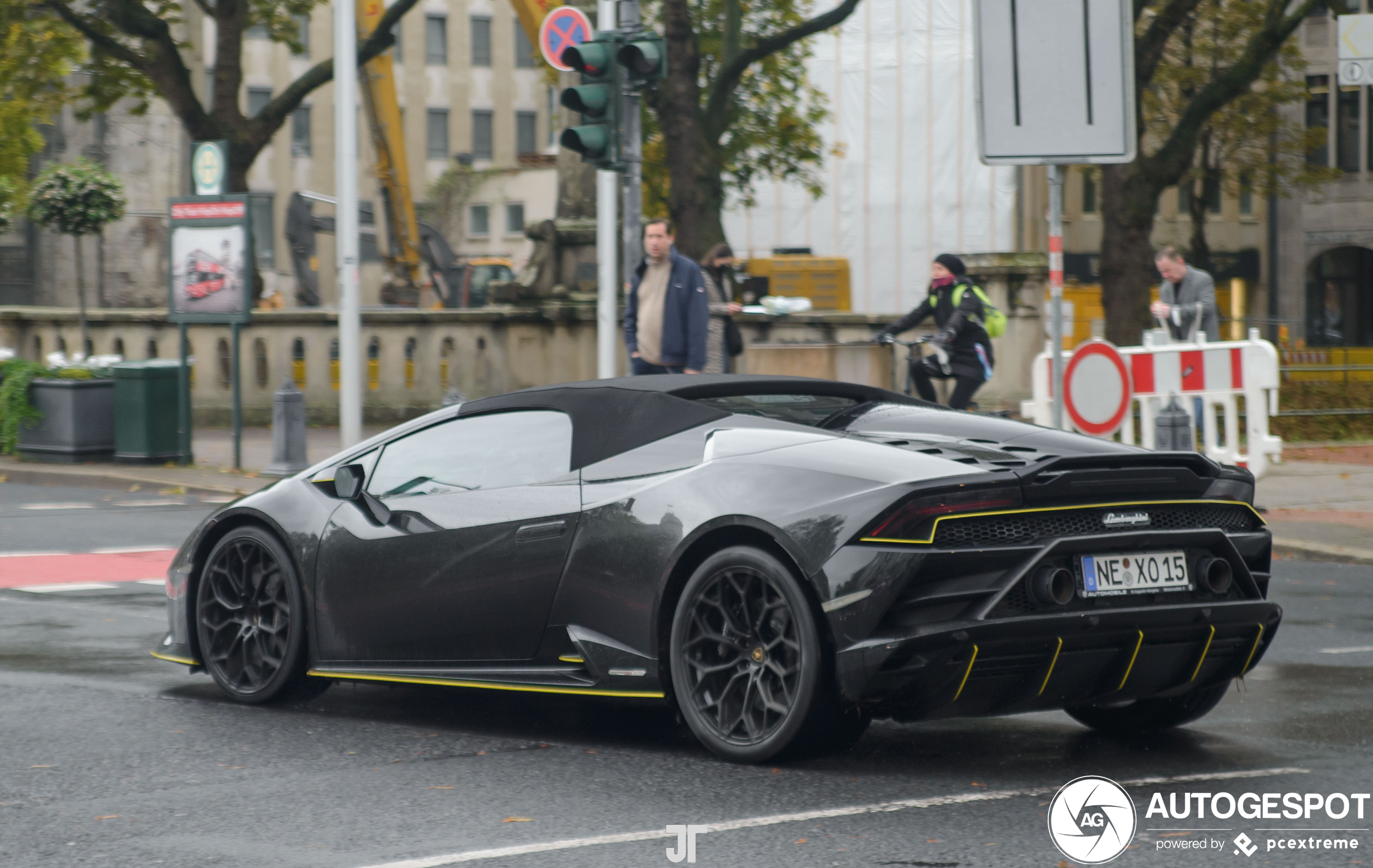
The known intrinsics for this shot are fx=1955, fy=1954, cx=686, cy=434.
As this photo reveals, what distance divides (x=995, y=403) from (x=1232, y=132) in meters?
23.6

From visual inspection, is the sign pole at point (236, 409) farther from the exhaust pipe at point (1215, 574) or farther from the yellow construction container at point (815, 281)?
the yellow construction container at point (815, 281)

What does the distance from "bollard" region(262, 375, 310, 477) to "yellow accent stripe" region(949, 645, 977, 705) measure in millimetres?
12084

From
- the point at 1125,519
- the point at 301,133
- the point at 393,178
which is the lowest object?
the point at 1125,519

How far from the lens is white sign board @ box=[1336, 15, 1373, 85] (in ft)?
47.2

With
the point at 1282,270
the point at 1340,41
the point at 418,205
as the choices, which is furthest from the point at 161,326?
the point at 418,205

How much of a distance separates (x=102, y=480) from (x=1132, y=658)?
1341 cm

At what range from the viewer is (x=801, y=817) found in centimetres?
503

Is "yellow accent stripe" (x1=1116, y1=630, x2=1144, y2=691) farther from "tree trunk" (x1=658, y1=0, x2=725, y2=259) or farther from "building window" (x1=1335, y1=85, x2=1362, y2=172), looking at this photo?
"building window" (x1=1335, y1=85, x2=1362, y2=172)

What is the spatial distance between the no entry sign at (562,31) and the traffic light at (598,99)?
277 cm

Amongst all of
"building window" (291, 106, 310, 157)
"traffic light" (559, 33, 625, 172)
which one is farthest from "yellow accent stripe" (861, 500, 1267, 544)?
"building window" (291, 106, 310, 157)

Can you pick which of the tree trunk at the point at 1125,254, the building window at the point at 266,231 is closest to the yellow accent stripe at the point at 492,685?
→ the tree trunk at the point at 1125,254

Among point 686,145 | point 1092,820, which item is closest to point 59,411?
point 686,145

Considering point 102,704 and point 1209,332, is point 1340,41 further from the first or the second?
point 102,704

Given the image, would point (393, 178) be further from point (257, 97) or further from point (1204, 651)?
point (257, 97)
